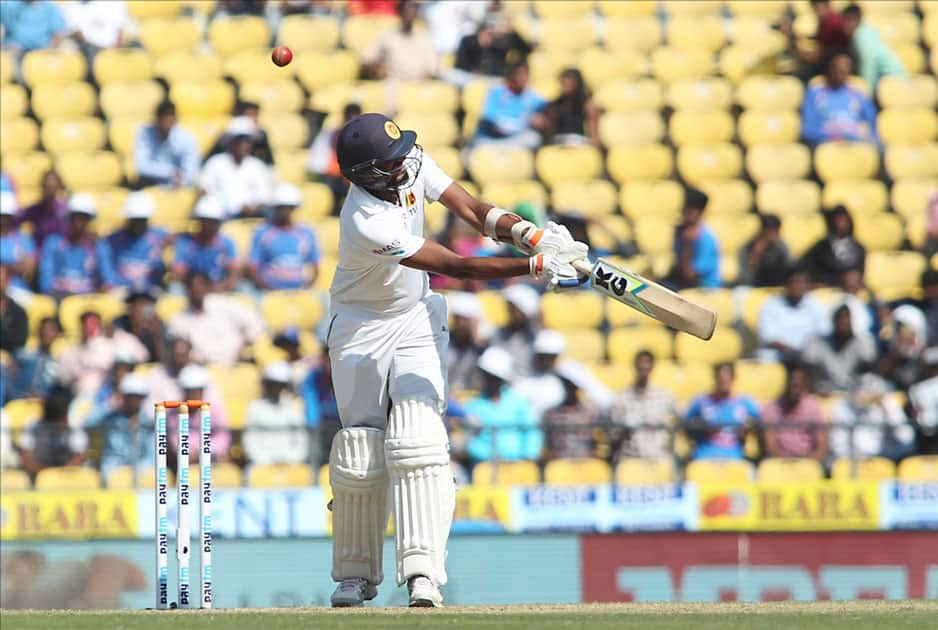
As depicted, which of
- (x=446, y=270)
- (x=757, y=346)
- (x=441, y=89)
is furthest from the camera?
(x=441, y=89)

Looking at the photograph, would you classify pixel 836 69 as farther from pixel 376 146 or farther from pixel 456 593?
pixel 376 146

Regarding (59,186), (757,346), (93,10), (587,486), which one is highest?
(93,10)

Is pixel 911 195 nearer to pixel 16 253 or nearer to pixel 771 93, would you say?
pixel 771 93

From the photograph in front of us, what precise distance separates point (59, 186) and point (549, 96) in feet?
12.3

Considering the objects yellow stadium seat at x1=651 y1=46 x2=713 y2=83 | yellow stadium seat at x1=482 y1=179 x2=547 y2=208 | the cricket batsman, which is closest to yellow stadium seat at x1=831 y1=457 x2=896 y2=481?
yellow stadium seat at x1=482 y1=179 x2=547 y2=208

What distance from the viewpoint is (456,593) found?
10.7 meters

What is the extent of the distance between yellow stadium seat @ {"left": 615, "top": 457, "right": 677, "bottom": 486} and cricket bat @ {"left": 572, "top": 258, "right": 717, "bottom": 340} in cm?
335

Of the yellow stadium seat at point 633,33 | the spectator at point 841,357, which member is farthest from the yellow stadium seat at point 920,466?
the yellow stadium seat at point 633,33

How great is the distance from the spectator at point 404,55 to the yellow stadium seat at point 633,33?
4.91 ft

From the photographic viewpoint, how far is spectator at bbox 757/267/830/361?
12.2 meters

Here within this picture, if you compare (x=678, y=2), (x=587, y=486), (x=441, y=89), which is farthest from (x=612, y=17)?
(x=587, y=486)

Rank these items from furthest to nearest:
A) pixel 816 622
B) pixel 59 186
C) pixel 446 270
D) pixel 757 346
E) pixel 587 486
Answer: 1. pixel 59 186
2. pixel 757 346
3. pixel 587 486
4. pixel 446 270
5. pixel 816 622

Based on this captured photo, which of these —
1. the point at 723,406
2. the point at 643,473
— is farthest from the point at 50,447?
the point at 723,406

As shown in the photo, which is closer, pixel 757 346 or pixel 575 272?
pixel 575 272
